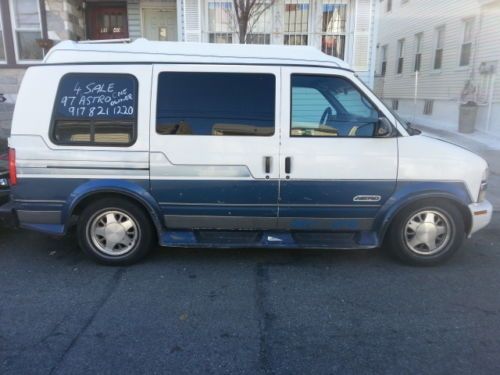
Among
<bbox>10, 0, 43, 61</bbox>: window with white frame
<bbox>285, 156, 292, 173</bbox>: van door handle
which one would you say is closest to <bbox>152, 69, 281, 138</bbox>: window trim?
<bbox>285, 156, 292, 173</bbox>: van door handle

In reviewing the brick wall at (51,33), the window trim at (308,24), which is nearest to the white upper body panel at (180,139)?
the brick wall at (51,33)

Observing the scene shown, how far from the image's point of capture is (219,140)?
4117 mm

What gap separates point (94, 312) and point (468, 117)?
12959 millimetres

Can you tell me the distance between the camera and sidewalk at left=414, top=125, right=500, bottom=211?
286 inches

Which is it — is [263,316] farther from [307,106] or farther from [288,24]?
[288,24]

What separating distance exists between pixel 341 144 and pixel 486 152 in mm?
8250

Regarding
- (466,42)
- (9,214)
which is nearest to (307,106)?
(9,214)

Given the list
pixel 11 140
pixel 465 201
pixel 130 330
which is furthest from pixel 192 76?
pixel 465 201

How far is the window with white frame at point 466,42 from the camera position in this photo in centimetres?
1445

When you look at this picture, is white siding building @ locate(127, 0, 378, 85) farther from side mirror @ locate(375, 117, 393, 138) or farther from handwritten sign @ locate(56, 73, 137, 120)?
side mirror @ locate(375, 117, 393, 138)

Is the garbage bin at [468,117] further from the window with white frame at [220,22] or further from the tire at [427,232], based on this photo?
the tire at [427,232]

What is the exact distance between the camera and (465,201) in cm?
424

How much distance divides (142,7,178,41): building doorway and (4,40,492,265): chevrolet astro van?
27.2 feet

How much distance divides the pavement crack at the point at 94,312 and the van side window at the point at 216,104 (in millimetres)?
1475
